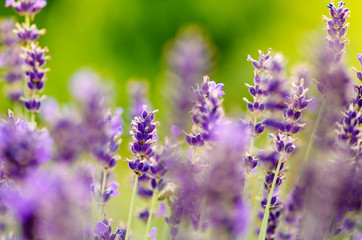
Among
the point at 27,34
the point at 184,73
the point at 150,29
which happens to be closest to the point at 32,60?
the point at 27,34

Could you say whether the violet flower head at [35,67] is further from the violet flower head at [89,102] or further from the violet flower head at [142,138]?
the violet flower head at [89,102]

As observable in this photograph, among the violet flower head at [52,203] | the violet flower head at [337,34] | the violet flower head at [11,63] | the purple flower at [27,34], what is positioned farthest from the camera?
the violet flower head at [11,63]

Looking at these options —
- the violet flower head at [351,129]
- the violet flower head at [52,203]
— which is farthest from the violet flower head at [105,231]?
the violet flower head at [351,129]

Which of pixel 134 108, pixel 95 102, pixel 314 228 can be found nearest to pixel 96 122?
pixel 95 102

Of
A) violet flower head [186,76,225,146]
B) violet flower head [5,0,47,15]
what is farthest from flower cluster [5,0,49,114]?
violet flower head [186,76,225,146]

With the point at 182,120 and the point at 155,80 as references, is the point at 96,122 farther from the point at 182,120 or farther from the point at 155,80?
the point at 155,80

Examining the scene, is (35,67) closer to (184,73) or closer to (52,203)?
(184,73)
